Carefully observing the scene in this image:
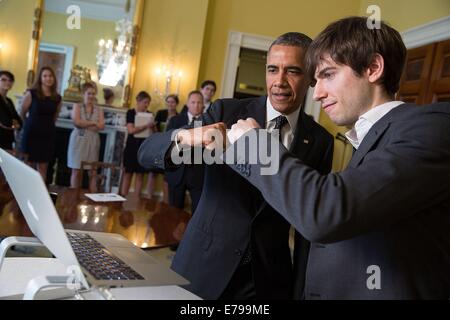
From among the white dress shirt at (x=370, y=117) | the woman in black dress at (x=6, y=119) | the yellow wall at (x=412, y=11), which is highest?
the yellow wall at (x=412, y=11)

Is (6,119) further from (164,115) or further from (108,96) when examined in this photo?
(164,115)

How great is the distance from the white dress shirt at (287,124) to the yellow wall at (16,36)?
540cm

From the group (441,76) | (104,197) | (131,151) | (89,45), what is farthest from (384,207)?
(89,45)

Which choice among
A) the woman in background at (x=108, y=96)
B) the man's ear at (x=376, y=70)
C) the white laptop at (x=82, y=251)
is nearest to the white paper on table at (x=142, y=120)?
the woman in background at (x=108, y=96)

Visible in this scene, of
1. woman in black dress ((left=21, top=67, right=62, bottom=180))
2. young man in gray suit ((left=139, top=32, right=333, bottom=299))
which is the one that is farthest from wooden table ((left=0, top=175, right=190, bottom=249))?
woman in black dress ((left=21, top=67, right=62, bottom=180))

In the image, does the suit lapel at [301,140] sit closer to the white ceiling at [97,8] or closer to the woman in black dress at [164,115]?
the woman in black dress at [164,115]

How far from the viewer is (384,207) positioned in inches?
27.5

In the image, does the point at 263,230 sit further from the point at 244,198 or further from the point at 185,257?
the point at 185,257

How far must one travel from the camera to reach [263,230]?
1.26m

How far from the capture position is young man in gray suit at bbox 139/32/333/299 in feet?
4.03

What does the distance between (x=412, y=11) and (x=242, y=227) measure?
16.0 ft

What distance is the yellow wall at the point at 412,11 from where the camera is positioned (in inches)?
175

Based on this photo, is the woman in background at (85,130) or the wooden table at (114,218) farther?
the woman in background at (85,130)
